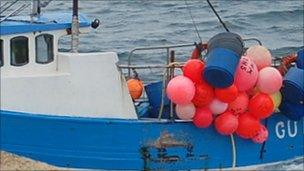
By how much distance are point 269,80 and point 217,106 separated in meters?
0.91

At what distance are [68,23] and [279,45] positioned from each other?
12.3 metres

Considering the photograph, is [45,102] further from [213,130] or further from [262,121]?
[262,121]

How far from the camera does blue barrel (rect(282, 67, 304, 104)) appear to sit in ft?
45.8

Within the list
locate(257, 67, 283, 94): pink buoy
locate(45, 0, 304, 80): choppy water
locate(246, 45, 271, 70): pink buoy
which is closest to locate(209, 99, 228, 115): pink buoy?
locate(257, 67, 283, 94): pink buoy

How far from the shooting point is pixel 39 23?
13375 mm

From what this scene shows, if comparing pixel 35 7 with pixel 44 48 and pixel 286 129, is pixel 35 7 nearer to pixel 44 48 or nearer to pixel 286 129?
pixel 44 48

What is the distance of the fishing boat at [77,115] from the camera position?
512 inches

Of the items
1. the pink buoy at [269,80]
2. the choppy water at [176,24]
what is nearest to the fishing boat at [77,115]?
the pink buoy at [269,80]

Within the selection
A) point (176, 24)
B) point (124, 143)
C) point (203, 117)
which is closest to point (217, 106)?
point (203, 117)

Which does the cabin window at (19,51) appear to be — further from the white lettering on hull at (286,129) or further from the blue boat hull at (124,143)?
the white lettering on hull at (286,129)

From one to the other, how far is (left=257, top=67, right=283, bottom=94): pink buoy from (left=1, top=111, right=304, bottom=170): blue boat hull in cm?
84

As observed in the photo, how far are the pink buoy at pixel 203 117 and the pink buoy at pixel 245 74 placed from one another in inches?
24.1

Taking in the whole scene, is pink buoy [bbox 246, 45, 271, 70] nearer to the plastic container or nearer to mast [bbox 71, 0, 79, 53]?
the plastic container

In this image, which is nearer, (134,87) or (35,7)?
(35,7)
